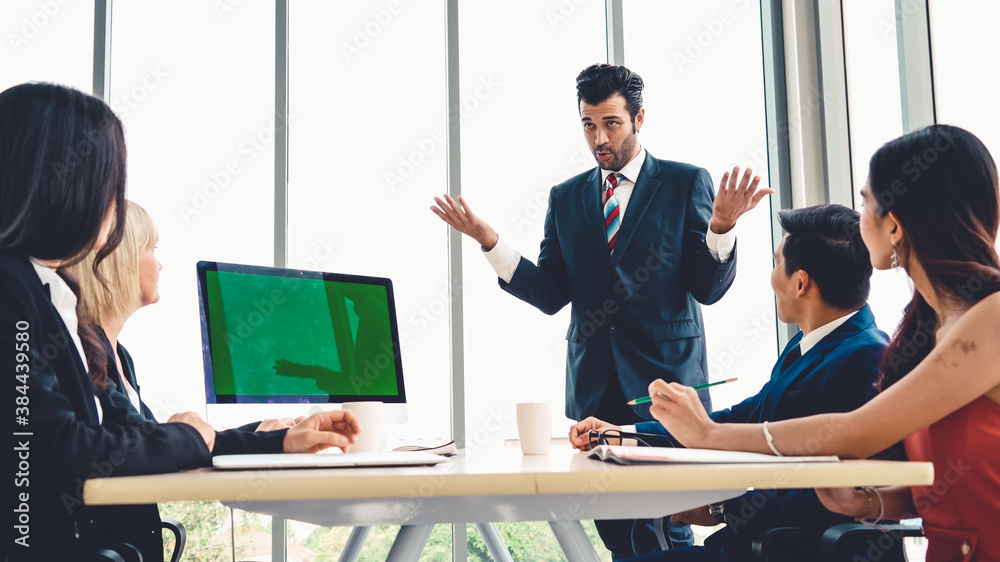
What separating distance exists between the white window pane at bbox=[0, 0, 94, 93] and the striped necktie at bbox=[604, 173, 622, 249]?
8.20 feet

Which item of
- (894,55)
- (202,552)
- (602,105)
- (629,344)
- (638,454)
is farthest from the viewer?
(202,552)

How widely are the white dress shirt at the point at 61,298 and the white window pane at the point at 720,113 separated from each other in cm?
283

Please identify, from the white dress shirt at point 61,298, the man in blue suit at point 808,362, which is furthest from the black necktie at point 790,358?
the white dress shirt at point 61,298

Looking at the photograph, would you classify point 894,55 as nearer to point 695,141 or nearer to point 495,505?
point 695,141

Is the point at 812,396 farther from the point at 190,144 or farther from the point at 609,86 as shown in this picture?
the point at 190,144

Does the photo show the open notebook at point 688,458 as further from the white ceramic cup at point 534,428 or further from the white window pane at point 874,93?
the white window pane at point 874,93

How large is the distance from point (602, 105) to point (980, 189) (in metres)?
1.55

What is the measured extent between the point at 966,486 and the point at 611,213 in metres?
1.65

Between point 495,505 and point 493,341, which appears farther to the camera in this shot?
point 493,341

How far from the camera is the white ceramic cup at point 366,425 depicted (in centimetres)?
151

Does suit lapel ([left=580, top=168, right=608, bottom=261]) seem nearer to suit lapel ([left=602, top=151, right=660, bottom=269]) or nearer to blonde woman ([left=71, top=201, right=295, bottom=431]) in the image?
suit lapel ([left=602, top=151, right=660, bottom=269])

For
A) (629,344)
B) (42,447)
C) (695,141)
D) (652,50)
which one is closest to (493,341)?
(629,344)

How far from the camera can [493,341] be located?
3424mm

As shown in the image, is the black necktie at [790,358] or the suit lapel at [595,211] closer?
the black necktie at [790,358]
